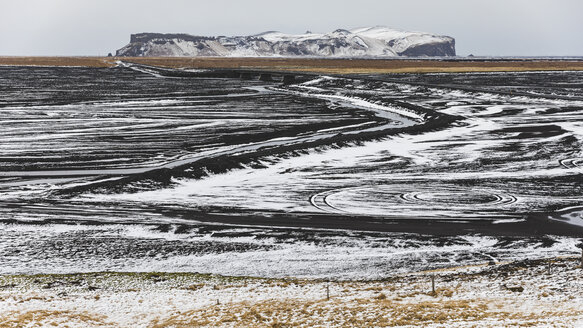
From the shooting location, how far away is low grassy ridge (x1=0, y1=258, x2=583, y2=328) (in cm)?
1234

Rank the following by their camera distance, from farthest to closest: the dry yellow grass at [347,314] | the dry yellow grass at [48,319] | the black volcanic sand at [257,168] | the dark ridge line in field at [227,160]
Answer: the dark ridge line in field at [227,160], the black volcanic sand at [257,168], the dry yellow grass at [48,319], the dry yellow grass at [347,314]

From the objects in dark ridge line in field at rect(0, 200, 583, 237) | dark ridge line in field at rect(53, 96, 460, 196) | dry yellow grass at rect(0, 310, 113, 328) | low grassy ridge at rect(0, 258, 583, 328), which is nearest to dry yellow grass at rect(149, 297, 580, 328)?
low grassy ridge at rect(0, 258, 583, 328)

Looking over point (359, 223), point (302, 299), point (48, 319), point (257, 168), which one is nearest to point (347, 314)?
point (302, 299)

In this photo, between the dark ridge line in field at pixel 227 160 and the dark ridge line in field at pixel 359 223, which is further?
the dark ridge line in field at pixel 227 160

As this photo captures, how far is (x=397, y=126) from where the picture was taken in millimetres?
43000

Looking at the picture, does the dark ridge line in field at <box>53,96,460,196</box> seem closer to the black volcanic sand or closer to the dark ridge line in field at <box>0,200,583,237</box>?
the black volcanic sand

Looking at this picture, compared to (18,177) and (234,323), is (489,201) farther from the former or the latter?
(18,177)

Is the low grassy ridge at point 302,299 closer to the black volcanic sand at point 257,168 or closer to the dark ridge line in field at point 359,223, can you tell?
the black volcanic sand at point 257,168

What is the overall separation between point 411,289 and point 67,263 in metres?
7.72

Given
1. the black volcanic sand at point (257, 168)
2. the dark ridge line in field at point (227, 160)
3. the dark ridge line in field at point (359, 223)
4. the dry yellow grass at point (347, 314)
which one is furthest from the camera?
the dark ridge line in field at point (227, 160)

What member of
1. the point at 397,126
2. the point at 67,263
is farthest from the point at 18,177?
A: the point at 397,126

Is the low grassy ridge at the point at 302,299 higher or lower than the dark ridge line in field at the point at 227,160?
lower

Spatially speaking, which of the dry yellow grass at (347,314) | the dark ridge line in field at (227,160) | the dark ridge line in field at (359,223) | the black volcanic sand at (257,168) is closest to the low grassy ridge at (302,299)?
the dry yellow grass at (347,314)

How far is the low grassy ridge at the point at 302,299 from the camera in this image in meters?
12.3
